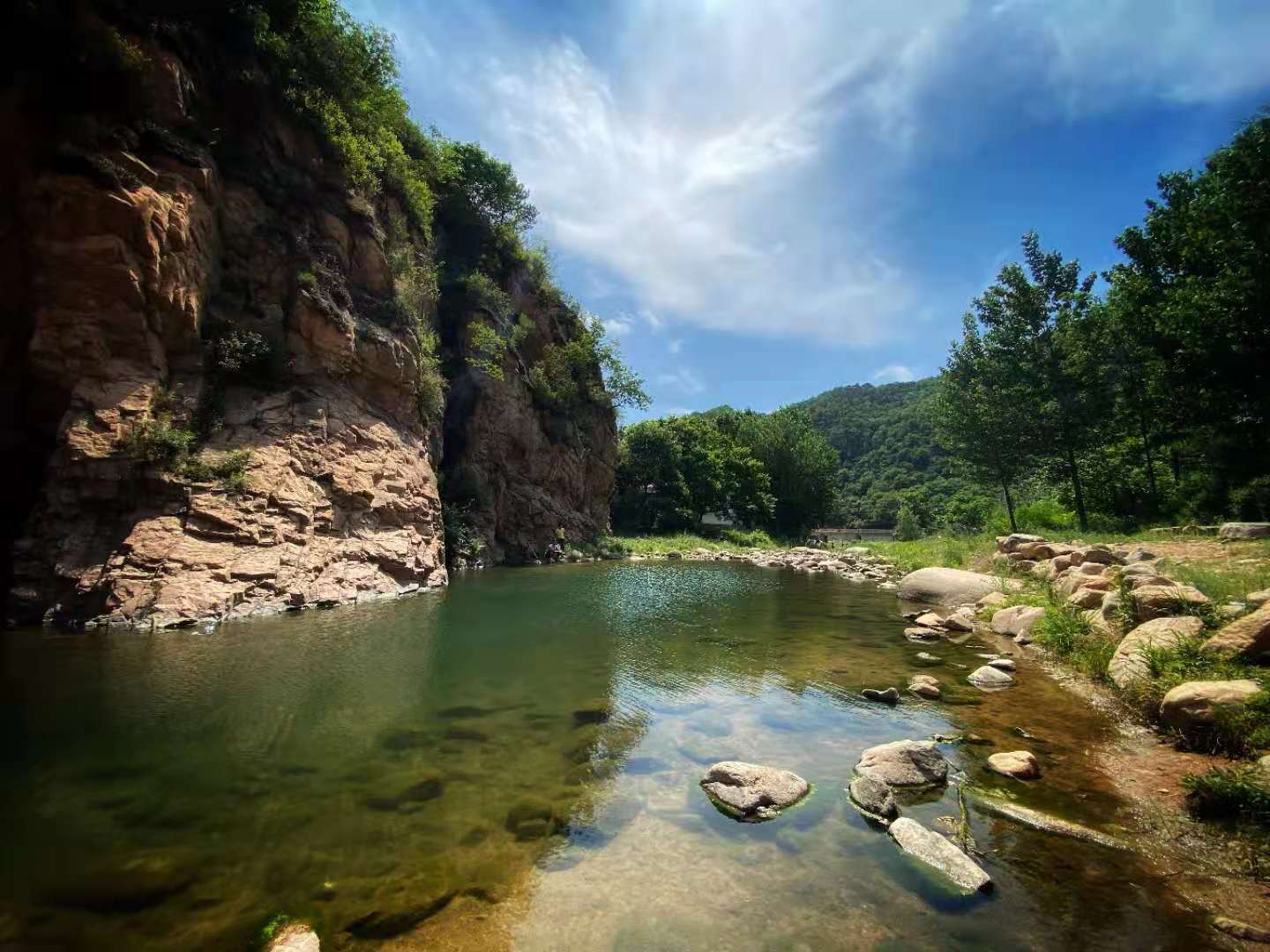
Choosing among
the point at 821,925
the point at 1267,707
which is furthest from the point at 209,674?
the point at 1267,707

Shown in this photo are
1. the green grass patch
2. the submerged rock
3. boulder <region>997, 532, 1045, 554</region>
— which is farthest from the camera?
boulder <region>997, 532, 1045, 554</region>

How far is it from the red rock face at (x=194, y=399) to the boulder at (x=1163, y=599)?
60.5ft

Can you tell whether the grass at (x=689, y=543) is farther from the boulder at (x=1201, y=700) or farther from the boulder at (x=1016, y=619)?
the boulder at (x=1201, y=700)

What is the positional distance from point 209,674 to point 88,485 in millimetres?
8099

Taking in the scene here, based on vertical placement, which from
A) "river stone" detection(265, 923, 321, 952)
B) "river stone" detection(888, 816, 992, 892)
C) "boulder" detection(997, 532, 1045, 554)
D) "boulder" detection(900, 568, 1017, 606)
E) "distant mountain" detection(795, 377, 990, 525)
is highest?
"distant mountain" detection(795, 377, 990, 525)

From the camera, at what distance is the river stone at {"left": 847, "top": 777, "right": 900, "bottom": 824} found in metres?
5.21

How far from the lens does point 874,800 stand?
534 centimetres

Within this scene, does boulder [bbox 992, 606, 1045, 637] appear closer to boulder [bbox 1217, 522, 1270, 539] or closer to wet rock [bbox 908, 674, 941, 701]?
wet rock [bbox 908, 674, 941, 701]

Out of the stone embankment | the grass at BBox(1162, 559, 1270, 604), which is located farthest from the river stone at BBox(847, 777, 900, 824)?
the stone embankment

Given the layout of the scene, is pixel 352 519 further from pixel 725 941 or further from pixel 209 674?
pixel 725 941

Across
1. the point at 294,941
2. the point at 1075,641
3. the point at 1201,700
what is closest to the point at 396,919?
the point at 294,941

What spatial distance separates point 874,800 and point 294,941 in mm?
4734

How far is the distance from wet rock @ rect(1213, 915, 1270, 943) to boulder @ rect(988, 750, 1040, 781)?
2341 millimetres

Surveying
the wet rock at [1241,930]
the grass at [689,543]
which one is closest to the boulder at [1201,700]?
the wet rock at [1241,930]
